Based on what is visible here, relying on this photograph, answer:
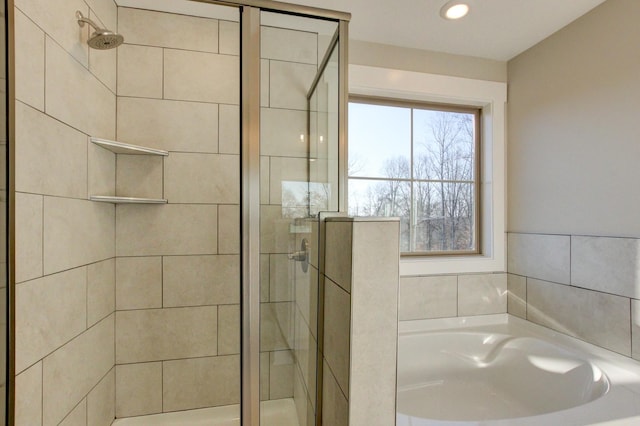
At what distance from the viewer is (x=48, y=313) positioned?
111 centimetres

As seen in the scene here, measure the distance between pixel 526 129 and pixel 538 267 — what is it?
83 cm

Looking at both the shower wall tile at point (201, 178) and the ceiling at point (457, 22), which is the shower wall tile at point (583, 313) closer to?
the ceiling at point (457, 22)

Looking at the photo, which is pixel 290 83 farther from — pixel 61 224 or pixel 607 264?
pixel 607 264

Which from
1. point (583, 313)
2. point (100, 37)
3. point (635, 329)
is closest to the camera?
point (100, 37)

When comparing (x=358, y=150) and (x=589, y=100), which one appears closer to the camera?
(x=589, y=100)

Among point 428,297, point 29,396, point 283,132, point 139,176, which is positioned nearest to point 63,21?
point 139,176

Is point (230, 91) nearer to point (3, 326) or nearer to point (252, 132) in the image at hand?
point (252, 132)

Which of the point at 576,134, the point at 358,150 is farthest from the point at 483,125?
the point at 358,150

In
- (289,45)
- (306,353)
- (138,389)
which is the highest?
(289,45)

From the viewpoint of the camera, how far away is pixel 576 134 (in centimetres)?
167

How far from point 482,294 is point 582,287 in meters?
0.53

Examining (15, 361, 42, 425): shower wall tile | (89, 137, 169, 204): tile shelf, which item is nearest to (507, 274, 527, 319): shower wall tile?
(89, 137, 169, 204): tile shelf

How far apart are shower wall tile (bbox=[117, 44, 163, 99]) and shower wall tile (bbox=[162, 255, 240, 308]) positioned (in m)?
0.88

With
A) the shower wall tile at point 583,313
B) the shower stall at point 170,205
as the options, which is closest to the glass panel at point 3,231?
the shower stall at point 170,205
